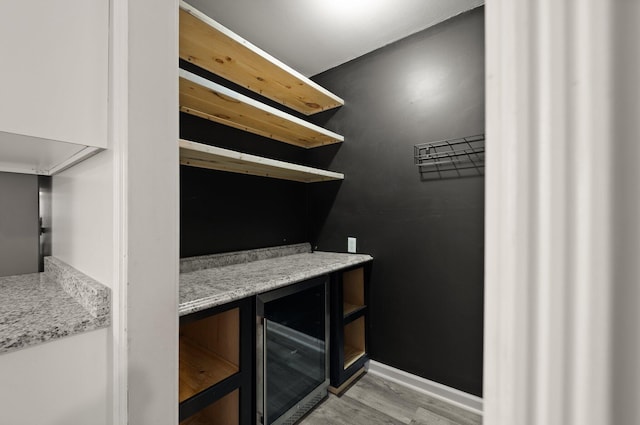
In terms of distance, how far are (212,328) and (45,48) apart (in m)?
1.16

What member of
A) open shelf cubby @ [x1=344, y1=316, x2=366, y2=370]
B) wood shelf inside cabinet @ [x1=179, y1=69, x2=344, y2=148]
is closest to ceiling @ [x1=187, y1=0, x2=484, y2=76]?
wood shelf inside cabinet @ [x1=179, y1=69, x2=344, y2=148]

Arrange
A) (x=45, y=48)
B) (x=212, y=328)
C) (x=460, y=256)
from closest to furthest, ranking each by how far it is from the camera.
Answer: (x=45, y=48)
(x=212, y=328)
(x=460, y=256)

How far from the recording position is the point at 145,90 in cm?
82

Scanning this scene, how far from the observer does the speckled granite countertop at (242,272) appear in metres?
1.10

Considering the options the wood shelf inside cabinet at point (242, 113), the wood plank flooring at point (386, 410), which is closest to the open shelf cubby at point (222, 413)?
the wood plank flooring at point (386, 410)

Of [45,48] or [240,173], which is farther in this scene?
[240,173]

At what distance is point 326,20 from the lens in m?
1.72

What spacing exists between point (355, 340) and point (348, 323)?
205 mm

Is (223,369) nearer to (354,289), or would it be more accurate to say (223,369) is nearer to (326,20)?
(354,289)

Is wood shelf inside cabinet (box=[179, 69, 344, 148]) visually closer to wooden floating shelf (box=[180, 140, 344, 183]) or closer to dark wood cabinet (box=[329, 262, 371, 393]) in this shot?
wooden floating shelf (box=[180, 140, 344, 183])

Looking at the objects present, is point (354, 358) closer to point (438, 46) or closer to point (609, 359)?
point (609, 359)

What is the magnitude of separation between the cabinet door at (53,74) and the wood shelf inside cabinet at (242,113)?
14.0 inches

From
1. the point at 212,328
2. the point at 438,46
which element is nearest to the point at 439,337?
the point at 212,328

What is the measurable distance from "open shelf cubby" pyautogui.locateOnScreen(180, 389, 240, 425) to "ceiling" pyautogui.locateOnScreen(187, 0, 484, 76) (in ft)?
6.56
